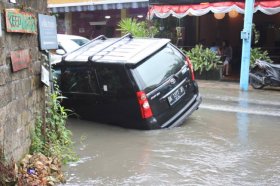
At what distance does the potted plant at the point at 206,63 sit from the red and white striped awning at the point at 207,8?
4.81ft

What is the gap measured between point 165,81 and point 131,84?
726 mm

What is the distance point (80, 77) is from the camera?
8.63m

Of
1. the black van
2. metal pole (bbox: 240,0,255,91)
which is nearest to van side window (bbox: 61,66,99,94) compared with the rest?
the black van

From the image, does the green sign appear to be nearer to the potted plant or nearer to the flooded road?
the flooded road

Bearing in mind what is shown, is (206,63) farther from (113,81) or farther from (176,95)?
(113,81)

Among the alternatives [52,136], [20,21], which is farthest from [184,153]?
[20,21]

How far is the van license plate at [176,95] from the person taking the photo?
8180 mm

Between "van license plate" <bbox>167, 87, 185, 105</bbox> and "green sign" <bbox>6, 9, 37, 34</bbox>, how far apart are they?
10.7 ft

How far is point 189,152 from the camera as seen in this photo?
7.00 meters

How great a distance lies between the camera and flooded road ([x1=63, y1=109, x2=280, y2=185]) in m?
5.77

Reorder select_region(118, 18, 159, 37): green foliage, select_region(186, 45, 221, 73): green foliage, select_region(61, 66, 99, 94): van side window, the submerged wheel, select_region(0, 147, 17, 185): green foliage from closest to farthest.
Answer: select_region(0, 147, 17, 185): green foliage, select_region(61, 66, 99, 94): van side window, the submerged wheel, select_region(186, 45, 221, 73): green foliage, select_region(118, 18, 159, 37): green foliage

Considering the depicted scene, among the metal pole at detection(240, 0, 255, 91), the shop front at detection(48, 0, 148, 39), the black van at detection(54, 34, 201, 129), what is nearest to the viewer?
Answer: the black van at detection(54, 34, 201, 129)

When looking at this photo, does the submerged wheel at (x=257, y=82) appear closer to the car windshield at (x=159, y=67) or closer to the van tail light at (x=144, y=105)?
the car windshield at (x=159, y=67)

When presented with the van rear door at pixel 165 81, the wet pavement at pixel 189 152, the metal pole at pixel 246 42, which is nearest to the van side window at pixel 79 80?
the wet pavement at pixel 189 152
